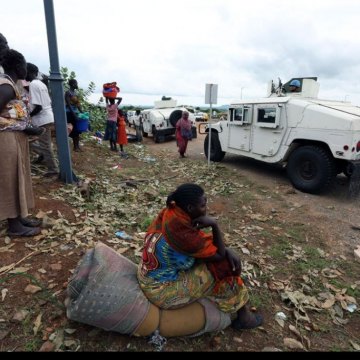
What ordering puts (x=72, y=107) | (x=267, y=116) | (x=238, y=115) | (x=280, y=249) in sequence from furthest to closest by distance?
(x=238, y=115), (x=72, y=107), (x=267, y=116), (x=280, y=249)

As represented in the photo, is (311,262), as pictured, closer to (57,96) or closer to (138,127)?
(57,96)

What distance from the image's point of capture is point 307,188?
6.49 metres

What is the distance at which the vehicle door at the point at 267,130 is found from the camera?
6.92 meters

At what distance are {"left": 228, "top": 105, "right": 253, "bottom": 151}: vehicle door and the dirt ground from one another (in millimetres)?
1330

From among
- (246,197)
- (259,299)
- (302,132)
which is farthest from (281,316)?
(302,132)

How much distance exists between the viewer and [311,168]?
6426mm

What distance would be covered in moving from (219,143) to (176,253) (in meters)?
7.60

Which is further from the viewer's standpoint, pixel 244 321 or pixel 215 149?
pixel 215 149

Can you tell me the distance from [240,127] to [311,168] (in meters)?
2.47

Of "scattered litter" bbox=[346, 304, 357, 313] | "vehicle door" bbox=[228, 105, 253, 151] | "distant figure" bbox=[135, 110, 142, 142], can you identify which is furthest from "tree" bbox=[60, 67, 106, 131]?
"scattered litter" bbox=[346, 304, 357, 313]

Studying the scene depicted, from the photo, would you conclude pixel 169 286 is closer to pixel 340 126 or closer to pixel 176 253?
pixel 176 253

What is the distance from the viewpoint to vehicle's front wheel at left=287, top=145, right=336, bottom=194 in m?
6.11

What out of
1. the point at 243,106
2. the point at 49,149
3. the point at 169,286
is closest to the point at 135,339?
the point at 169,286

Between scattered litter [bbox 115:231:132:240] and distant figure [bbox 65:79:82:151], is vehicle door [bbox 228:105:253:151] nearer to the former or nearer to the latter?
distant figure [bbox 65:79:82:151]
